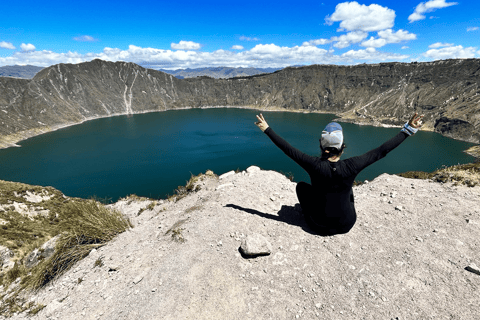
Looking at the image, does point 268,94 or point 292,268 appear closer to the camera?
point 292,268

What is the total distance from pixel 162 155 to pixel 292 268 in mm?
60352

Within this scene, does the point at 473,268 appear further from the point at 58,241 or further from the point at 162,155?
the point at 162,155

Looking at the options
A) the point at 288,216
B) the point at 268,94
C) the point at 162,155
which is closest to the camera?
the point at 288,216

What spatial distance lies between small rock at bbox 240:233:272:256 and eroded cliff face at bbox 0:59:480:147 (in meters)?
97.5

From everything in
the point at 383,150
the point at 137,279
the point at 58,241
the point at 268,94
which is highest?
the point at 268,94

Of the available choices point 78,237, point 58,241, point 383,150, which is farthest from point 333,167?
point 58,241

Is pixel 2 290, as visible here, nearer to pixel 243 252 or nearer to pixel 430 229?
pixel 243 252

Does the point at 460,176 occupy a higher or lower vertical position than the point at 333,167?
lower

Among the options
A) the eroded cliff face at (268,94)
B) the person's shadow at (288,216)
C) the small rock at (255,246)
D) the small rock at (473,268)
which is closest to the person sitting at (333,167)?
the person's shadow at (288,216)

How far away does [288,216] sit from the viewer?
20.7ft

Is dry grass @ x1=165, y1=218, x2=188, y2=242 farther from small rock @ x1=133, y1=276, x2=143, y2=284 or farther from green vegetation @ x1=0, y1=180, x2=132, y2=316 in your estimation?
green vegetation @ x1=0, y1=180, x2=132, y2=316

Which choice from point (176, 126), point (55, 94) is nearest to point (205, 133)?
point (176, 126)

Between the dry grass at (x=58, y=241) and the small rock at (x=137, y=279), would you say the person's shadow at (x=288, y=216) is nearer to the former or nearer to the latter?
the small rock at (x=137, y=279)

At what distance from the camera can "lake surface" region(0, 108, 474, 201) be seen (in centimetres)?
4275
